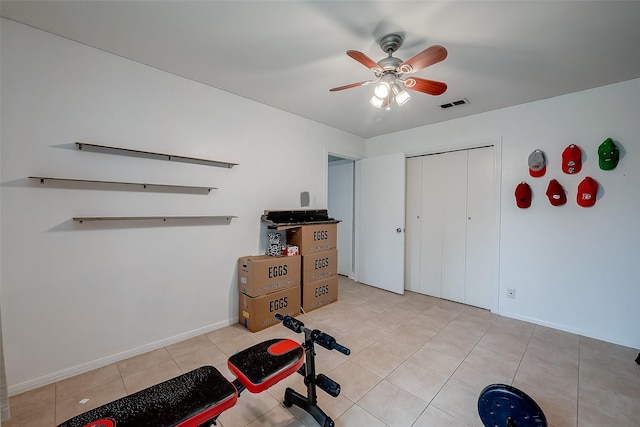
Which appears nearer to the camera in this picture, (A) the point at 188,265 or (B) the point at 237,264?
(A) the point at 188,265

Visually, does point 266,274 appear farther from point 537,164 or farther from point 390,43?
point 537,164

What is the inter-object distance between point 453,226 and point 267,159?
8.85 ft

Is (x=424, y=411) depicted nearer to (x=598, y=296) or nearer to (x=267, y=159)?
(x=598, y=296)

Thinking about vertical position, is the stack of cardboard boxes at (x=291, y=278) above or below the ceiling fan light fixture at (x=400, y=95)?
below

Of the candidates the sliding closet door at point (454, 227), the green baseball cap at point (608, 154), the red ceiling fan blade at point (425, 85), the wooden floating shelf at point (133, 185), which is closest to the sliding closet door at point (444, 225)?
the sliding closet door at point (454, 227)

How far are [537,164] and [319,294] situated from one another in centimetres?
291

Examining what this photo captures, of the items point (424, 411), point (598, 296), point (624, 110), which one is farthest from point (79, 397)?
point (624, 110)

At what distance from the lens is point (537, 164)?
9.25 feet

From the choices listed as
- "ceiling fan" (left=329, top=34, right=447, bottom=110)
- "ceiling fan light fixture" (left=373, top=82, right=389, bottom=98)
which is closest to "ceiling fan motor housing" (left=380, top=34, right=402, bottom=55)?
"ceiling fan" (left=329, top=34, right=447, bottom=110)

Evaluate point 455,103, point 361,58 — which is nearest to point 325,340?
point 361,58

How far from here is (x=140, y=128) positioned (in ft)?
7.38

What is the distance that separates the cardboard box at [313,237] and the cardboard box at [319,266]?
0.22 ft

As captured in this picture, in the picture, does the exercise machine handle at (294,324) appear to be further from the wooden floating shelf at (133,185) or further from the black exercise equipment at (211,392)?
the wooden floating shelf at (133,185)

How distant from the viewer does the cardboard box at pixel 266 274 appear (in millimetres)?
2682
